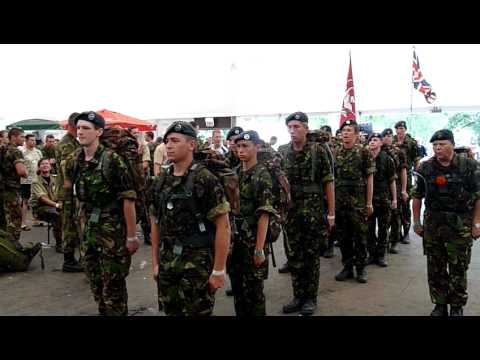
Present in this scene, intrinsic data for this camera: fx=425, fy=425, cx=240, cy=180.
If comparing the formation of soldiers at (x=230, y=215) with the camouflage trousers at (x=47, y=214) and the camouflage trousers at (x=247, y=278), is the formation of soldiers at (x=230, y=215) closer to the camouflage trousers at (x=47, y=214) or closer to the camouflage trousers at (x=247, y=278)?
the camouflage trousers at (x=247, y=278)

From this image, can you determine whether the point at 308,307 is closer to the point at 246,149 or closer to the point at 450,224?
the point at 450,224

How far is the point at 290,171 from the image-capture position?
4.64 m

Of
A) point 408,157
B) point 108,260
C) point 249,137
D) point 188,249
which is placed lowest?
point 108,260

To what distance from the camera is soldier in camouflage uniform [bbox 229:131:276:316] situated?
3.66 metres

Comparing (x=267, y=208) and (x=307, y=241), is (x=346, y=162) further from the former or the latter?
(x=267, y=208)

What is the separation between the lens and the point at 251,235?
3.72 metres

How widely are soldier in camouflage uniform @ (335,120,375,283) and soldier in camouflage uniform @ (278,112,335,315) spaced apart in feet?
3.90

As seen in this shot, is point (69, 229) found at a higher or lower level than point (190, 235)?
lower

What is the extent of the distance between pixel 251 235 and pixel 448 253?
201 centimetres

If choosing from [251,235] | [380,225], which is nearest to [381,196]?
[380,225]

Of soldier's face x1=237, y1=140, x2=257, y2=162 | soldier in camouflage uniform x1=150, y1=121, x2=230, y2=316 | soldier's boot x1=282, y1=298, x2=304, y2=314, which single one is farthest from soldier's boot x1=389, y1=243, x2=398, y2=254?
soldier in camouflage uniform x1=150, y1=121, x2=230, y2=316

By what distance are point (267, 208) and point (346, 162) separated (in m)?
2.50

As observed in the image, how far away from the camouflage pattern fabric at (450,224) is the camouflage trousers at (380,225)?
84.7 inches

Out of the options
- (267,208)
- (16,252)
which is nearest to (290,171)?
(267,208)
